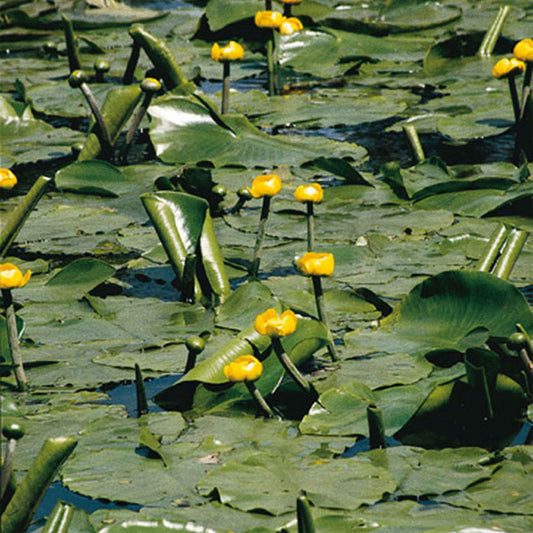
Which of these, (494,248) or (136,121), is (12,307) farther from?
(136,121)

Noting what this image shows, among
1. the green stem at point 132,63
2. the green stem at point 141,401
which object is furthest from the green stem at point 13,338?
the green stem at point 132,63

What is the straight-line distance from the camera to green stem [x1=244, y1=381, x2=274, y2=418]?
1.47 m

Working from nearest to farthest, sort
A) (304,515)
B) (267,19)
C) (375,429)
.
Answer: (304,515)
(375,429)
(267,19)

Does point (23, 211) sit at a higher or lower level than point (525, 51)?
lower

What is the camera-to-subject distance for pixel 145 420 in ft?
5.08

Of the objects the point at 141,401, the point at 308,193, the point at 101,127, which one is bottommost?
the point at 141,401

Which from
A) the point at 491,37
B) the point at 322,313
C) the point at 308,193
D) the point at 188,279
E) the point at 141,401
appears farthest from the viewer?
the point at 491,37

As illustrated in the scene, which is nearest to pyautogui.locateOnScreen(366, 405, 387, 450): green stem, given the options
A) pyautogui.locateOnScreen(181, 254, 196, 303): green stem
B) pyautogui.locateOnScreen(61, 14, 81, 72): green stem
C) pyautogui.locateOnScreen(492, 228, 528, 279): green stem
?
pyautogui.locateOnScreen(492, 228, 528, 279): green stem

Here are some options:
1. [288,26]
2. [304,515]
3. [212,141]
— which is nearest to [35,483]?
[304,515]

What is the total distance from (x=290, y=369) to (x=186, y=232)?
2.02 feet

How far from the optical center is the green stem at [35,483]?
118 cm

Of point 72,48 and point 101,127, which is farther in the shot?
point 72,48

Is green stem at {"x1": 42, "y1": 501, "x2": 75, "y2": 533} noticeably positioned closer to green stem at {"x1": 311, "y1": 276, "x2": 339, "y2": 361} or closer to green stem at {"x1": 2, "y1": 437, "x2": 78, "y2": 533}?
green stem at {"x1": 2, "y1": 437, "x2": 78, "y2": 533}

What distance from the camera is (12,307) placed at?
1595 mm
